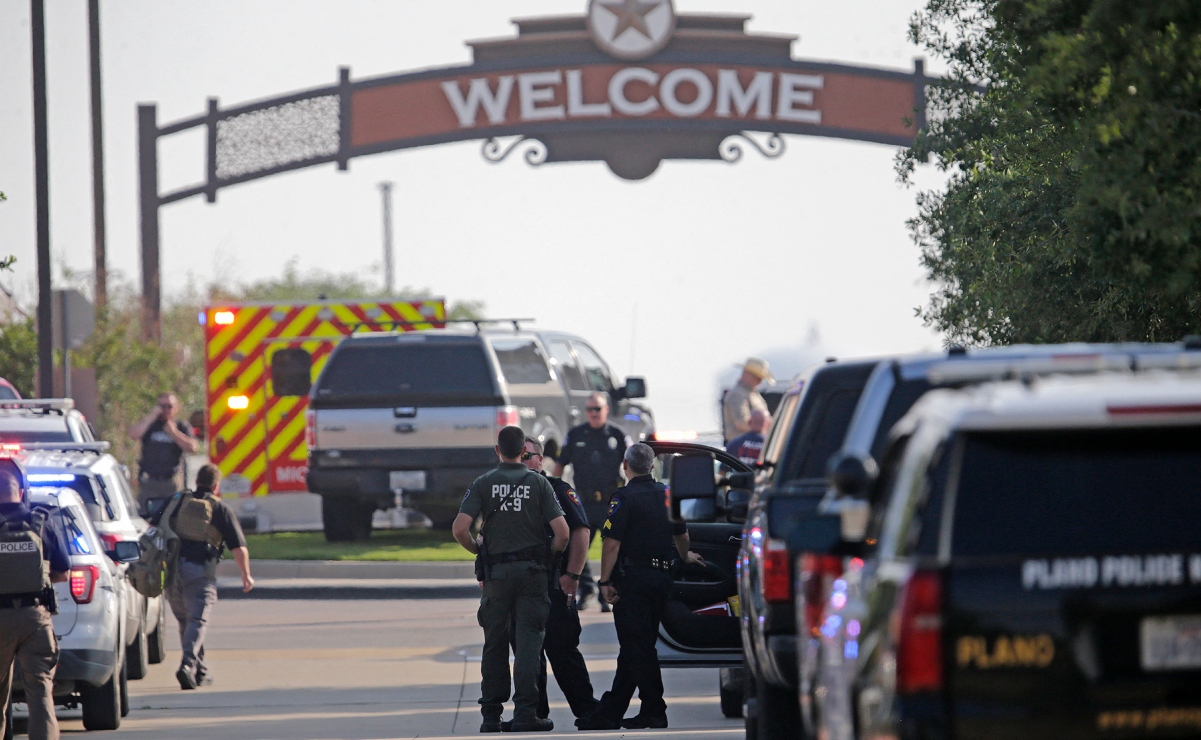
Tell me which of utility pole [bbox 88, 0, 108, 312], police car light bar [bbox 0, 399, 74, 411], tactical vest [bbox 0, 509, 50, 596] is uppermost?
utility pole [bbox 88, 0, 108, 312]

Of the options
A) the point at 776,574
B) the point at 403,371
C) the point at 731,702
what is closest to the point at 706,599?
the point at 731,702

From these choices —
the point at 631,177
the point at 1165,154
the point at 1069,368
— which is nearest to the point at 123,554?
the point at 1165,154

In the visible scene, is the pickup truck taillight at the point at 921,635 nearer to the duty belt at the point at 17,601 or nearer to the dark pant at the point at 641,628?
the duty belt at the point at 17,601

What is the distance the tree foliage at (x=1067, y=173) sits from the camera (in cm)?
794

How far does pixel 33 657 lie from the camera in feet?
33.0

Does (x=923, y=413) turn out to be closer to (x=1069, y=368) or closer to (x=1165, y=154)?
(x=1069, y=368)

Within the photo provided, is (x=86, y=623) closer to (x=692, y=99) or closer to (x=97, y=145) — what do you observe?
(x=97, y=145)

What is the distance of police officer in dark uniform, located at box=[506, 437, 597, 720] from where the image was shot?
11664 millimetres

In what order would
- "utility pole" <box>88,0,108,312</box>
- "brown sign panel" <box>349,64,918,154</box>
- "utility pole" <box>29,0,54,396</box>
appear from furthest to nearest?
"brown sign panel" <box>349,64,918,154</box>, "utility pole" <box>88,0,108,312</box>, "utility pole" <box>29,0,54,396</box>

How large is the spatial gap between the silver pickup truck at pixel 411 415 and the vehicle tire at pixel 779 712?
40.4 ft

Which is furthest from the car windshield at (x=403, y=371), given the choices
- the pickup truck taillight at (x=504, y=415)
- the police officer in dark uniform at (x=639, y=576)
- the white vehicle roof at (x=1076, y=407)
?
the white vehicle roof at (x=1076, y=407)

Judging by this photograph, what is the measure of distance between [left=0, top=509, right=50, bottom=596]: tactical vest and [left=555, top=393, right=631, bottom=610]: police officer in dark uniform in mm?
7400

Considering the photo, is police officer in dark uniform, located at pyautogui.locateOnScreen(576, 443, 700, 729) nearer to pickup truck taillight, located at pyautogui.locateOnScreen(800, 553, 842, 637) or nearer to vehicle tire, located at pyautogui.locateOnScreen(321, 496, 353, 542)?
pickup truck taillight, located at pyautogui.locateOnScreen(800, 553, 842, 637)

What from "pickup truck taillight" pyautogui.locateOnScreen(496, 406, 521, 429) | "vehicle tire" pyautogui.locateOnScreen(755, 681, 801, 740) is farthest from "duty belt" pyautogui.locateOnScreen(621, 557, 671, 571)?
"pickup truck taillight" pyautogui.locateOnScreen(496, 406, 521, 429)
